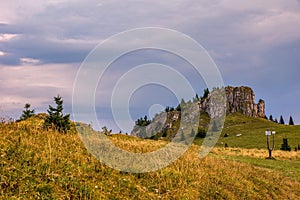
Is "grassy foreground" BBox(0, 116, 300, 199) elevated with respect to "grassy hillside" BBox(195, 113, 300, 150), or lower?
lower

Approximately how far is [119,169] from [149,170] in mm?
1238

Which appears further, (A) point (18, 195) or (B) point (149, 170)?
(B) point (149, 170)

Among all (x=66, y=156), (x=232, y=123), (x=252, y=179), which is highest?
(x=232, y=123)

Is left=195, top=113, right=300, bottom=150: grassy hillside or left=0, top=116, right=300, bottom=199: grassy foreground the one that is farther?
left=195, top=113, right=300, bottom=150: grassy hillside

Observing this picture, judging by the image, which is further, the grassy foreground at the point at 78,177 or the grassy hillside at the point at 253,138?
the grassy hillside at the point at 253,138

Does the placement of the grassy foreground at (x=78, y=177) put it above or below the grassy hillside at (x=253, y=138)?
below

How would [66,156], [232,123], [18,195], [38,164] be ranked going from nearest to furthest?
[18,195]
[38,164]
[66,156]
[232,123]

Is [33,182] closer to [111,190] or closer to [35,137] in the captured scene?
[111,190]

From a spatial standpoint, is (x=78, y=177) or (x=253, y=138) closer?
(x=78, y=177)

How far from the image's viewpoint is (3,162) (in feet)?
28.6

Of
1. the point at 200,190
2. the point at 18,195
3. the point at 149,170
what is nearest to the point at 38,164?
the point at 18,195

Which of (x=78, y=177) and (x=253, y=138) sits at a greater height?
(x=253, y=138)

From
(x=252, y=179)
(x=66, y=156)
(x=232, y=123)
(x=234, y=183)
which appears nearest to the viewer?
(x=66, y=156)

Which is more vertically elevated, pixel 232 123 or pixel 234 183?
pixel 232 123
